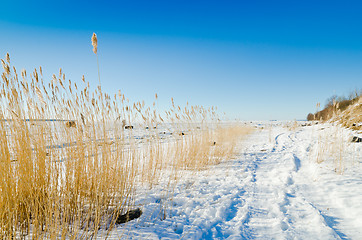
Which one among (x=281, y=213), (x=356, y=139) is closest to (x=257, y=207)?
(x=281, y=213)

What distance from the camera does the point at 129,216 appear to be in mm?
1783

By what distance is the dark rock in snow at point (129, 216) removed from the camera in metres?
1.72

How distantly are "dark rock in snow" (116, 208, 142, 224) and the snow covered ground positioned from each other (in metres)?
0.06

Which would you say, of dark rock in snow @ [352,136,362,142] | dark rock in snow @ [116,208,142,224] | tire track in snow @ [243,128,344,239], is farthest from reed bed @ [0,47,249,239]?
dark rock in snow @ [352,136,362,142]

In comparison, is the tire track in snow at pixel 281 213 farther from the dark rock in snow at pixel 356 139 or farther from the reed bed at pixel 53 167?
the dark rock in snow at pixel 356 139

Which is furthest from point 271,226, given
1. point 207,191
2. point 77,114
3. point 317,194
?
point 77,114

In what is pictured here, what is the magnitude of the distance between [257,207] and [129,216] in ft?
4.95

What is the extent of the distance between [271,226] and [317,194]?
1.26 meters

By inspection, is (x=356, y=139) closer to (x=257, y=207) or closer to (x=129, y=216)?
(x=257, y=207)

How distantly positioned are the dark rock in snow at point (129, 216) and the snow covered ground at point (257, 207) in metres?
0.06

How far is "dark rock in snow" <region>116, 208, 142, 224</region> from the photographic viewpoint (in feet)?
5.63

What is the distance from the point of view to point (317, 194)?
255 cm

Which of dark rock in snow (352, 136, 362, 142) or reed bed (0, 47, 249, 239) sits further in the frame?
dark rock in snow (352, 136, 362, 142)

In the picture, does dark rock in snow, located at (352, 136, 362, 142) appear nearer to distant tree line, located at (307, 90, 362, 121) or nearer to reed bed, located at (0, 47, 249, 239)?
distant tree line, located at (307, 90, 362, 121)
